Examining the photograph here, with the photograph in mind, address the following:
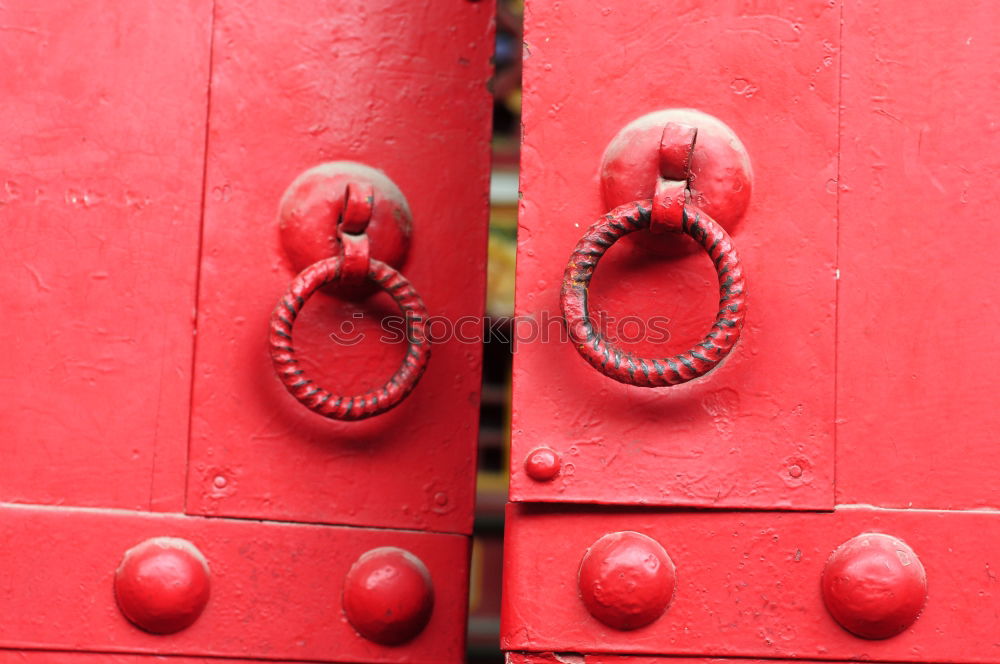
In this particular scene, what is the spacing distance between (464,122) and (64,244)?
0.36 metres

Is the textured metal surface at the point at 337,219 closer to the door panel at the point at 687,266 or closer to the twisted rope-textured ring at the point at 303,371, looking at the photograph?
the twisted rope-textured ring at the point at 303,371

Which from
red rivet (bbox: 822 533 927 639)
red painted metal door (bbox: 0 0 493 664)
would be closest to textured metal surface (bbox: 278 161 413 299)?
red painted metal door (bbox: 0 0 493 664)

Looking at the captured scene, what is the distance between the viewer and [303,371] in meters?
0.79

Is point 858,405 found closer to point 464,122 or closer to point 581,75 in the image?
point 581,75

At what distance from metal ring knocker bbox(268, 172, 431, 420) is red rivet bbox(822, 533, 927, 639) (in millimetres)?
349

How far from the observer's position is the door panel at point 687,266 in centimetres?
66

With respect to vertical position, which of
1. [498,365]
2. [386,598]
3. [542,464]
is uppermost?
[498,365]

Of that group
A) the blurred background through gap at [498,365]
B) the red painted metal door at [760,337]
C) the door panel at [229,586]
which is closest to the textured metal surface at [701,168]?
the red painted metal door at [760,337]

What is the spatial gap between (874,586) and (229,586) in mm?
498

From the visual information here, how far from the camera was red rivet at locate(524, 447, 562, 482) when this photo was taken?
663 mm

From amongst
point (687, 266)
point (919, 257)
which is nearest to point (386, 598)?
point (687, 266)

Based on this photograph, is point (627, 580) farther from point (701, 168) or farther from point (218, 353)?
point (218, 353)

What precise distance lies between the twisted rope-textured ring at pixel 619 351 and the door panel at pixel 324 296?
0.69 feet

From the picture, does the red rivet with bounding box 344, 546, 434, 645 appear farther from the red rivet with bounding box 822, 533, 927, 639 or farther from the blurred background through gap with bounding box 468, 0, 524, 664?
the blurred background through gap with bounding box 468, 0, 524, 664
